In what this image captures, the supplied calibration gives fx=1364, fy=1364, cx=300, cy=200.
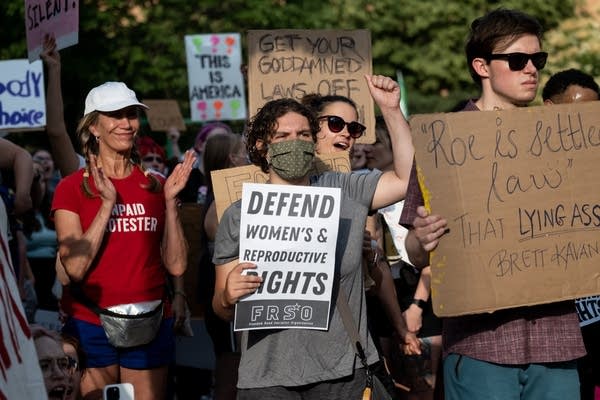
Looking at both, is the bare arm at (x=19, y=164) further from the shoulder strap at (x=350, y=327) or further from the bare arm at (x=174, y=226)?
the shoulder strap at (x=350, y=327)

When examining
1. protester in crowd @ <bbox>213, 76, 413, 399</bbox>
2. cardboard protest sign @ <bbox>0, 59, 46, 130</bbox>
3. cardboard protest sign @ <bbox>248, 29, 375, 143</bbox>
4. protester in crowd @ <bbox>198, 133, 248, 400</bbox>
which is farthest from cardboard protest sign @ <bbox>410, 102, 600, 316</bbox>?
cardboard protest sign @ <bbox>0, 59, 46, 130</bbox>

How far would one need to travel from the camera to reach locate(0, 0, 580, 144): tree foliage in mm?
29656

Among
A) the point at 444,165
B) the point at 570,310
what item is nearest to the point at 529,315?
the point at 570,310

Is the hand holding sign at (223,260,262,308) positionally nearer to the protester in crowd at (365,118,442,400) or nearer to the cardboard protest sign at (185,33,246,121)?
the protester in crowd at (365,118,442,400)

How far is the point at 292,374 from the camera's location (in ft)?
16.8

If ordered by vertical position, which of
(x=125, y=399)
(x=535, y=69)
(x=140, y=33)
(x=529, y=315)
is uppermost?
(x=140, y=33)

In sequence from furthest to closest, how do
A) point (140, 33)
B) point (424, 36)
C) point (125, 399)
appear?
point (424, 36) → point (140, 33) → point (125, 399)

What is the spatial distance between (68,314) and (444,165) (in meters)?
2.46

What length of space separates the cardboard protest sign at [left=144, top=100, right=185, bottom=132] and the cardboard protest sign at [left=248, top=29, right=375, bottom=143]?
869cm

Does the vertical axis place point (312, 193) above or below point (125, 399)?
above

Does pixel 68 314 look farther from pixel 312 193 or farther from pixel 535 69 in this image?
pixel 535 69

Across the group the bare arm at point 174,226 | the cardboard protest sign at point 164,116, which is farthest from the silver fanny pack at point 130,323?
the cardboard protest sign at point 164,116

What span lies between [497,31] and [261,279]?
130cm

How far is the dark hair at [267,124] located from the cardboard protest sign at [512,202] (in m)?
0.66
